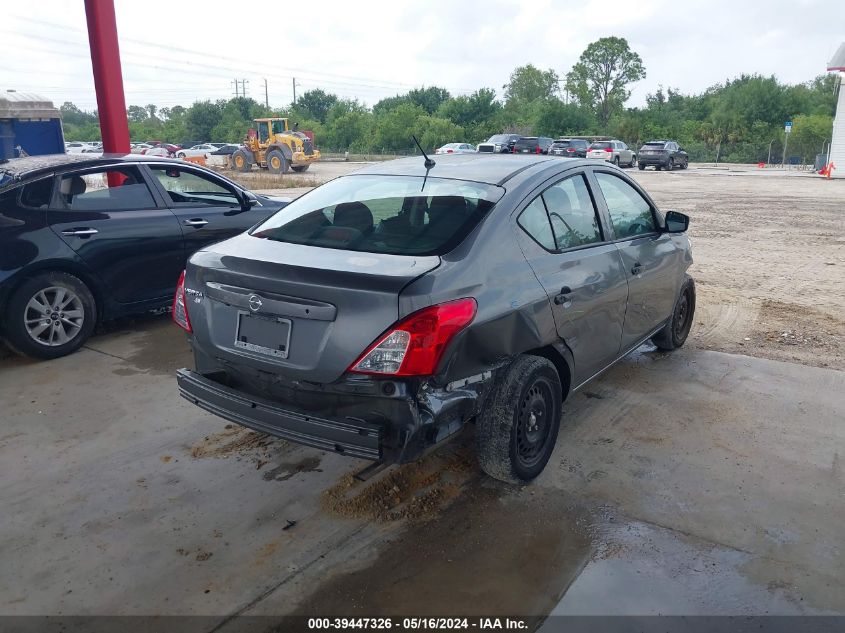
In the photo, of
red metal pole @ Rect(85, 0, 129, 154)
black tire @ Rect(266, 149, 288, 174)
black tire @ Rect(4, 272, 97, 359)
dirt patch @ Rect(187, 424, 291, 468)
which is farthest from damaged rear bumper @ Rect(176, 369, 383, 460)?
black tire @ Rect(266, 149, 288, 174)

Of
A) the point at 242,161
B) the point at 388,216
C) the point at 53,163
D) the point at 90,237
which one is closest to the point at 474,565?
the point at 388,216

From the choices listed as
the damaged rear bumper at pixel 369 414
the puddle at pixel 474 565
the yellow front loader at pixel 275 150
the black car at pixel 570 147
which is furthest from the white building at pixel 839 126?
the damaged rear bumper at pixel 369 414

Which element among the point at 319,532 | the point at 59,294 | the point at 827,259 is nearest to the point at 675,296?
the point at 319,532

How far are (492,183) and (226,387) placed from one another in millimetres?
1760

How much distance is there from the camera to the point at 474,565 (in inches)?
120

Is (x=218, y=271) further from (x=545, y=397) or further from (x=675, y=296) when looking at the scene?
(x=675, y=296)

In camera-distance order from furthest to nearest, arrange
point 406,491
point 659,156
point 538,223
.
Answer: point 659,156 → point 538,223 → point 406,491

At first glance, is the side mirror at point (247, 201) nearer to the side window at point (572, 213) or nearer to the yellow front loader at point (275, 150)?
the side window at point (572, 213)

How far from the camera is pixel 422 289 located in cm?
297

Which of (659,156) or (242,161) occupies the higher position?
(659,156)

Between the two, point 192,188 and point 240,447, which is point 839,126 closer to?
point 192,188

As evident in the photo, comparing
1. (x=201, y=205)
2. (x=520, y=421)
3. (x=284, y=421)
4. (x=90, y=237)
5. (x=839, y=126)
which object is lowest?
(x=520, y=421)

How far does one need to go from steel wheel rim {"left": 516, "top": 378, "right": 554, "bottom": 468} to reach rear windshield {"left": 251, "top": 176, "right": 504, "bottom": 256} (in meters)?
0.91

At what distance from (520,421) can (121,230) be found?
13.6 ft
